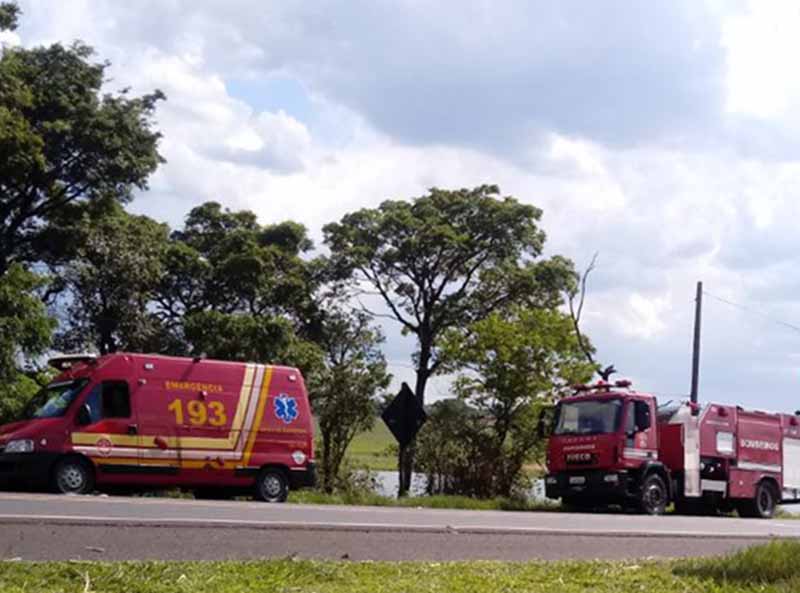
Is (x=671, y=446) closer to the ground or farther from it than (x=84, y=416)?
farther from it

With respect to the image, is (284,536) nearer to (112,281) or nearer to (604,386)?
(604,386)

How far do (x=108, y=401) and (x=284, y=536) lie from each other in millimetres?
10027

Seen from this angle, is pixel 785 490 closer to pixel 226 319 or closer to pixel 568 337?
Answer: pixel 568 337

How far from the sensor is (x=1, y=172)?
30.6m

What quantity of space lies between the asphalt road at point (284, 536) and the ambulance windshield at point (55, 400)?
5371 mm

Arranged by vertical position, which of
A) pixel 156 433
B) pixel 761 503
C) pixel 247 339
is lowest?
pixel 761 503

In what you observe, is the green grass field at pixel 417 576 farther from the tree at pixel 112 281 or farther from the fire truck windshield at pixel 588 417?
the tree at pixel 112 281

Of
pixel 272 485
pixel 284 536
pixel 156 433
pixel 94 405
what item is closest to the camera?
pixel 284 536

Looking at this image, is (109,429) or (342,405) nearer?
(109,429)

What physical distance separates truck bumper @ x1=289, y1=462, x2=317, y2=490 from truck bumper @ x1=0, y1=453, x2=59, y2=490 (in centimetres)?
483

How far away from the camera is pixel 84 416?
2066cm

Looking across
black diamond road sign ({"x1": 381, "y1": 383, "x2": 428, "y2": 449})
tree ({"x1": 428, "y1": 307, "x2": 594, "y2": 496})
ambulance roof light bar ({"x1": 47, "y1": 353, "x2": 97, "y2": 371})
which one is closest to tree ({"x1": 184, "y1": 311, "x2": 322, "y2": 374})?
tree ({"x1": 428, "y1": 307, "x2": 594, "y2": 496})

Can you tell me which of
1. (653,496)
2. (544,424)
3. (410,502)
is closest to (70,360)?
(410,502)

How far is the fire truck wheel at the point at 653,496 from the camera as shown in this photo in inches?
993
